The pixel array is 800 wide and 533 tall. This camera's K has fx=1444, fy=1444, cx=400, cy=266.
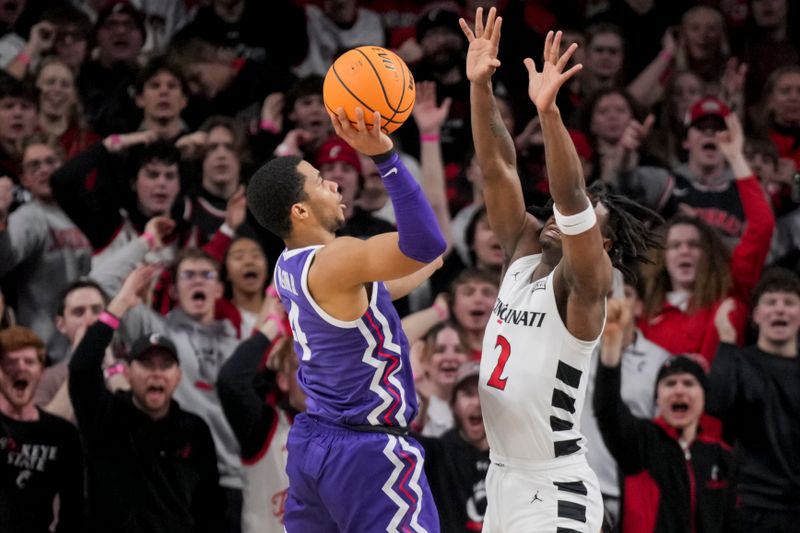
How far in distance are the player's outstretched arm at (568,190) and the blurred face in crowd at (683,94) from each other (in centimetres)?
562

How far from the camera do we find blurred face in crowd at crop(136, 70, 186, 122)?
982 cm

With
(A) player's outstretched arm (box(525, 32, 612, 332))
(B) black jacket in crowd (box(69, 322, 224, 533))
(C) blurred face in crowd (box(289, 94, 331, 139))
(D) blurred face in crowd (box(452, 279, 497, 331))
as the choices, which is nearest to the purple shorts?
(A) player's outstretched arm (box(525, 32, 612, 332))

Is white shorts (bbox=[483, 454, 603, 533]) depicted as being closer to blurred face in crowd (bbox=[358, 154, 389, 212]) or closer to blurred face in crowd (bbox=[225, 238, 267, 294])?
blurred face in crowd (bbox=[225, 238, 267, 294])

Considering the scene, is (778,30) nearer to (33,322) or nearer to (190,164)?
(190,164)

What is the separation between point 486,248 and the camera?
9.10 m

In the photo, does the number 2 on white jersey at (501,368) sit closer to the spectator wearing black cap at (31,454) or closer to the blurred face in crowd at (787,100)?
the spectator wearing black cap at (31,454)

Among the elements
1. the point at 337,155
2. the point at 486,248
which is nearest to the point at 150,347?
the point at 337,155

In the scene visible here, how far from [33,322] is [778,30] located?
638cm

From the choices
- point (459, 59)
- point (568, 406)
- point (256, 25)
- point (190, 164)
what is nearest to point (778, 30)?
point (459, 59)

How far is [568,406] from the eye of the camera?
5648mm

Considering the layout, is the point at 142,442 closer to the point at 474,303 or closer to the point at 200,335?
the point at 200,335

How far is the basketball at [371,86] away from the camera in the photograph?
5547 millimetres

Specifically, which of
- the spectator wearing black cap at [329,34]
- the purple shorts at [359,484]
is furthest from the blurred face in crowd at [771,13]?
the purple shorts at [359,484]

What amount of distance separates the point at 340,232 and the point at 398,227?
3.99 meters
